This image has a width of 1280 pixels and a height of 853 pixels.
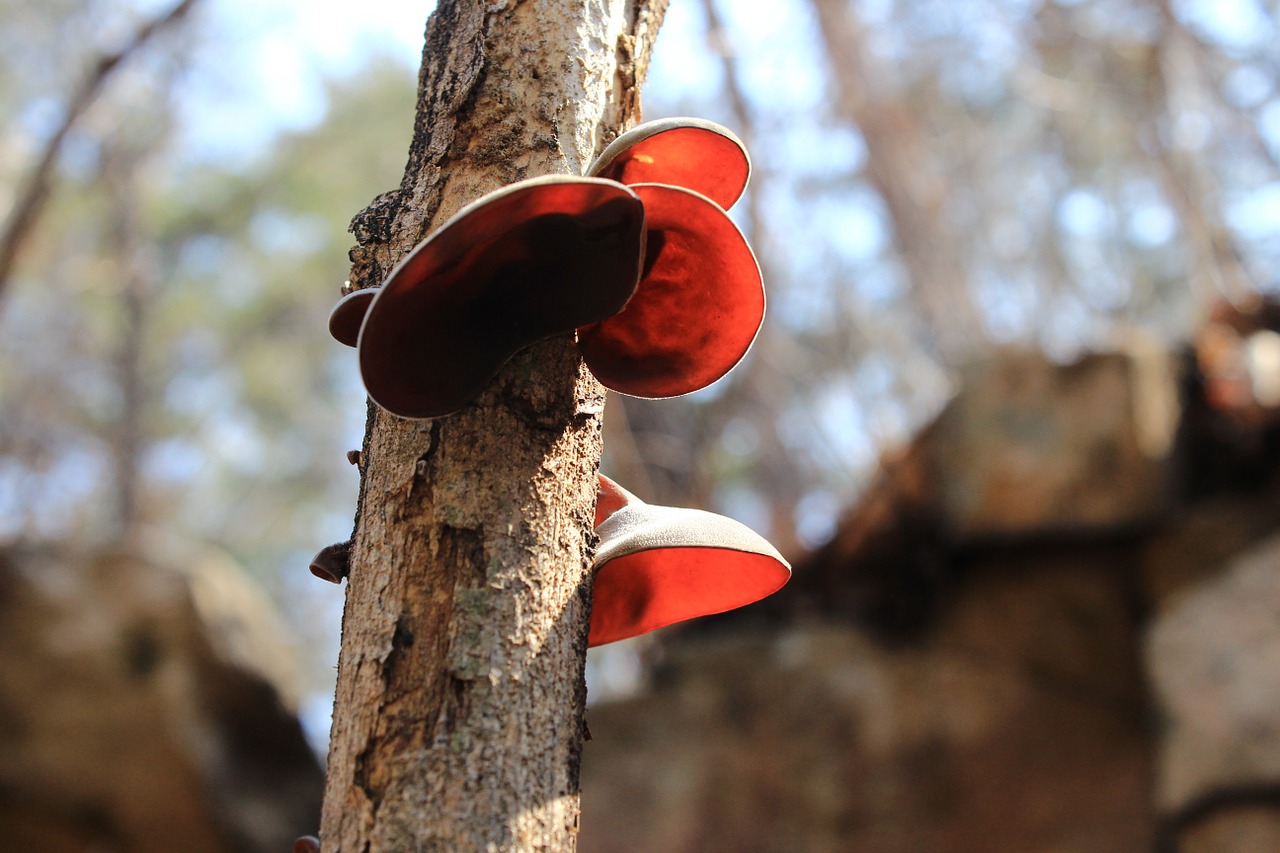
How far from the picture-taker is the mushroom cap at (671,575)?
1.37m

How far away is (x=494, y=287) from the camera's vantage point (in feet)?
3.87

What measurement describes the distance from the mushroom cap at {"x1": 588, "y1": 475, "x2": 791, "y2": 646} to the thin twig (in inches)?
111

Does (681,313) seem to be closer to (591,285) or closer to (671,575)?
(591,285)

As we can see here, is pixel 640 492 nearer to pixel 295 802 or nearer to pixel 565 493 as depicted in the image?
pixel 295 802

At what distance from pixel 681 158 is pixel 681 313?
0.64 feet

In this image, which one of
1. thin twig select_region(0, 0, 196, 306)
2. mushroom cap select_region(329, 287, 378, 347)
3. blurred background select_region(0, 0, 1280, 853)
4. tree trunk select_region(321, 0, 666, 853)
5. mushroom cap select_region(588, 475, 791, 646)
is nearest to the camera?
tree trunk select_region(321, 0, 666, 853)

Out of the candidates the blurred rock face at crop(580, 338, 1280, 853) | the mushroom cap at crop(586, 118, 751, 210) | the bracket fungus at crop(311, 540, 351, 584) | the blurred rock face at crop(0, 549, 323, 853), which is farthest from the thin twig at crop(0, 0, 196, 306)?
the blurred rock face at crop(580, 338, 1280, 853)

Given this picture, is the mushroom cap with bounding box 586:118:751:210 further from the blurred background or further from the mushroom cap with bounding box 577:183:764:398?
the blurred background

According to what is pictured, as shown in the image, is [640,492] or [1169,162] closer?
[640,492]

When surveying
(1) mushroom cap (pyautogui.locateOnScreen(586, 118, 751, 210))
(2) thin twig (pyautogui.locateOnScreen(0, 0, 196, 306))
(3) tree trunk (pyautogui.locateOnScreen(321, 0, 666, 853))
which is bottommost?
(3) tree trunk (pyautogui.locateOnScreen(321, 0, 666, 853))

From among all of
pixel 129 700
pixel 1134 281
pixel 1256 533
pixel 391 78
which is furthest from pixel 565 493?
pixel 1134 281

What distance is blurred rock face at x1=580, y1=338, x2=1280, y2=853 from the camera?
5.39 m

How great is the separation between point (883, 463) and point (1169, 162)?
9.59 feet

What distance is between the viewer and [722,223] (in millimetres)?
1304
